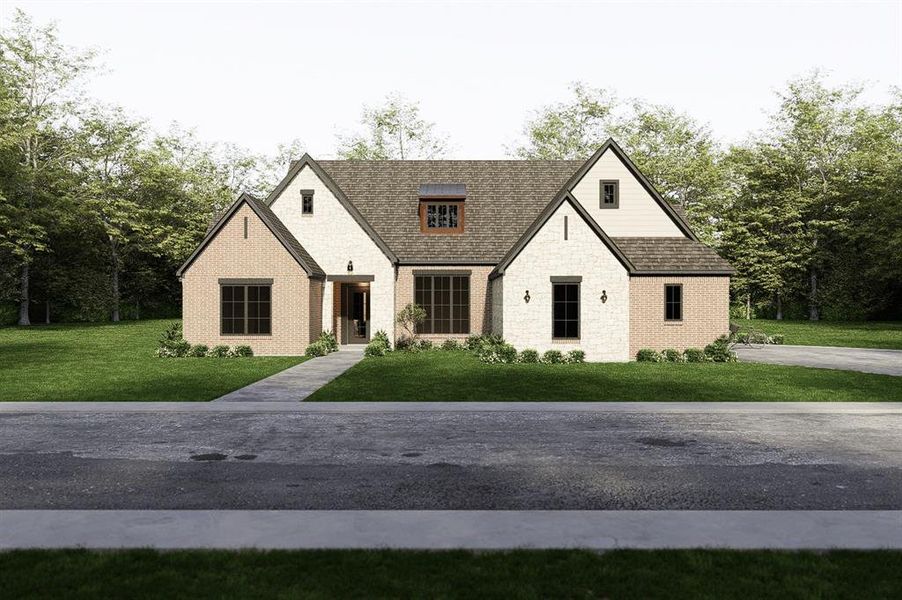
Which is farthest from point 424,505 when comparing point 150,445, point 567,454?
point 150,445

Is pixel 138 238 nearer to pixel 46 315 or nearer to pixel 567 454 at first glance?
pixel 46 315

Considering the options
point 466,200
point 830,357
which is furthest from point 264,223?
point 830,357

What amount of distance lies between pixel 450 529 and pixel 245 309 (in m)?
21.3

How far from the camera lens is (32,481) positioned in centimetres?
759

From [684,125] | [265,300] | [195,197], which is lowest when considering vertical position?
[265,300]

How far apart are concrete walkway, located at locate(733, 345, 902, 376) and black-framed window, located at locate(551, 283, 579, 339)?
6.32m

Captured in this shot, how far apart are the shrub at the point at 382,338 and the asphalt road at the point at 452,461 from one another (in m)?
13.6

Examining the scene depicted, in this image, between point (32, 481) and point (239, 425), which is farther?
point (239, 425)

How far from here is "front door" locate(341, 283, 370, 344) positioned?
2900cm

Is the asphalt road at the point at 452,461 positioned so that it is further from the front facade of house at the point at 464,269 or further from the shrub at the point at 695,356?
the front facade of house at the point at 464,269

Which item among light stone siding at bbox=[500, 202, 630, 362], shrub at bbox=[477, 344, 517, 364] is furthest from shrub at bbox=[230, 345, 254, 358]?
light stone siding at bbox=[500, 202, 630, 362]

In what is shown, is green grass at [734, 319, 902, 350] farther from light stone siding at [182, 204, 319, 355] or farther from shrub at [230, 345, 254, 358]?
shrub at [230, 345, 254, 358]

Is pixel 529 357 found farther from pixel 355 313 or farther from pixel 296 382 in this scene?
pixel 355 313

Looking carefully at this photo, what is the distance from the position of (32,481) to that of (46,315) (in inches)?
1933
